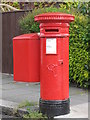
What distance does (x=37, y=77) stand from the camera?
6.22m

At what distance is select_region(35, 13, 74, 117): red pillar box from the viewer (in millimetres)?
6012

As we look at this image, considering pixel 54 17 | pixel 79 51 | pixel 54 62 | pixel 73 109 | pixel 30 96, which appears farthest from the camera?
pixel 79 51

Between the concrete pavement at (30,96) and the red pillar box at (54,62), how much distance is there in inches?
13.6

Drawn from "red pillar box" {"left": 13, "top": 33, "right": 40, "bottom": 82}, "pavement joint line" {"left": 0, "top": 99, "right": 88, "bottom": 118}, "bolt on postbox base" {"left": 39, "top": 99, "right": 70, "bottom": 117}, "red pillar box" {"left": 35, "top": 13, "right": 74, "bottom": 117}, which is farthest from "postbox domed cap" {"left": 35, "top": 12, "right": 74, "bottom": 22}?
"pavement joint line" {"left": 0, "top": 99, "right": 88, "bottom": 118}

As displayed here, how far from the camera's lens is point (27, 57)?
20.1 feet

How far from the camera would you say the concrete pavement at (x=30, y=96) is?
658 cm

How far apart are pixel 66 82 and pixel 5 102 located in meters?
1.75

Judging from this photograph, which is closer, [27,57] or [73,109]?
[27,57]

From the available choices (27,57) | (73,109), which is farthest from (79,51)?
(27,57)

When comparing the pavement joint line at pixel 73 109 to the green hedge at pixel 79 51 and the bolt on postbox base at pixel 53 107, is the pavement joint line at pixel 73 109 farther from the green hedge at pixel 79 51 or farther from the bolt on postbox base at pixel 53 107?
the green hedge at pixel 79 51

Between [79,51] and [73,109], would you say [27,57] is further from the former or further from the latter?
[79,51]

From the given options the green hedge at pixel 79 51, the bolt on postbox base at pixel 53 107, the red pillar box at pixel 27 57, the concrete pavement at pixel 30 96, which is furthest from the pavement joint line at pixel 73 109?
the green hedge at pixel 79 51

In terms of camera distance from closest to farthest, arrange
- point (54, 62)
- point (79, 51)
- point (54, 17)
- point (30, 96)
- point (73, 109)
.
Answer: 1. point (54, 17)
2. point (54, 62)
3. point (73, 109)
4. point (30, 96)
5. point (79, 51)

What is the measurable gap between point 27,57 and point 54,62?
1.75 feet
